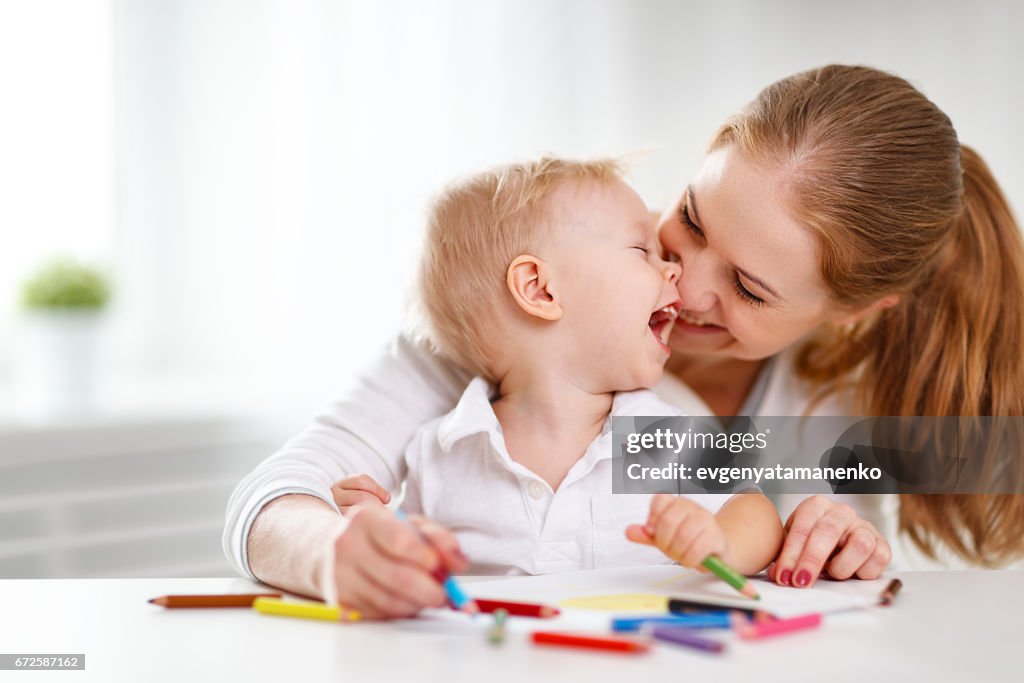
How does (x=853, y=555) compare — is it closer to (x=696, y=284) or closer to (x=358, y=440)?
(x=696, y=284)

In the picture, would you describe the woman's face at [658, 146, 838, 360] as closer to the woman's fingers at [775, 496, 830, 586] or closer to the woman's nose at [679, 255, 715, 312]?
the woman's nose at [679, 255, 715, 312]

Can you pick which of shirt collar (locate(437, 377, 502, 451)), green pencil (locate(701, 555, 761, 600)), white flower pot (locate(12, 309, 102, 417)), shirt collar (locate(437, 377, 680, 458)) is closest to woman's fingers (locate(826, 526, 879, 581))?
green pencil (locate(701, 555, 761, 600))

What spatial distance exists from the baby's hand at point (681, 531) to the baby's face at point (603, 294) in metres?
0.34

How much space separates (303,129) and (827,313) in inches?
58.7

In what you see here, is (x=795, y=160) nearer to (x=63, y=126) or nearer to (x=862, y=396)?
(x=862, y=396)

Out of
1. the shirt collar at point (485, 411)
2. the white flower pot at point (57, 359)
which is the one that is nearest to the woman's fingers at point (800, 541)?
the shirt collar at point (485, 411)

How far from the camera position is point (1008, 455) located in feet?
4.02

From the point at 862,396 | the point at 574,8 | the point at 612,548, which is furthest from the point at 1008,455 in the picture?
the point at 574,8

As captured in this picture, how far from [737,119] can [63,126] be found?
5.82 ft

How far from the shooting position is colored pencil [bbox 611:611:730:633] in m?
0.65

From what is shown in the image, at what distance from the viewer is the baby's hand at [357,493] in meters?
0.91

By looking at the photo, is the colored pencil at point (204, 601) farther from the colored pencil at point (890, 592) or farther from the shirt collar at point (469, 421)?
the colored pencil at point (890, 592)

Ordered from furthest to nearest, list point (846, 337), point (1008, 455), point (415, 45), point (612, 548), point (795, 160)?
point (415, 45) < point (846, 337) < point (1008, 455) < point (795, 160) < point (612, 548)

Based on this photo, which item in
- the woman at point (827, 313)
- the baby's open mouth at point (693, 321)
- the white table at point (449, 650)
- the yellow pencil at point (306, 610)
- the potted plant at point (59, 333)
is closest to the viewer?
the white table at point (449, 650)
